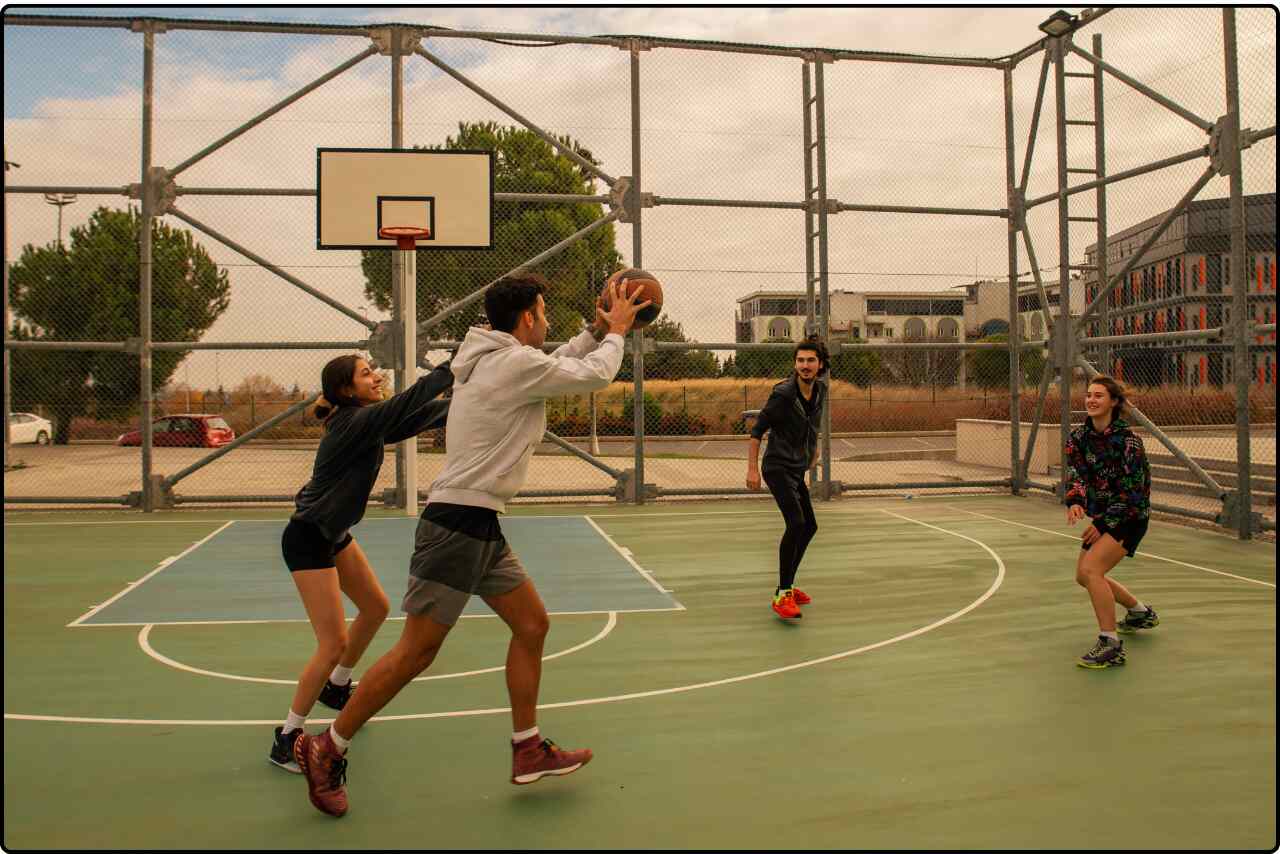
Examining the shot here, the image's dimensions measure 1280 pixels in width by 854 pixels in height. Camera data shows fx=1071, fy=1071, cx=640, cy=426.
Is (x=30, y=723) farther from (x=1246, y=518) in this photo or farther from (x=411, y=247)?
(x=1246, y=518)

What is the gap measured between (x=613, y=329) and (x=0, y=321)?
20.8ft

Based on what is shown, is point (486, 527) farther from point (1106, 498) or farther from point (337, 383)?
point (1106, 498)

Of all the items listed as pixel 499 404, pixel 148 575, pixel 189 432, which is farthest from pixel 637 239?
pixel 499 404

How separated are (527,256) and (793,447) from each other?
27.1 feet

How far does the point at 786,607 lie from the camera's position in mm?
6840

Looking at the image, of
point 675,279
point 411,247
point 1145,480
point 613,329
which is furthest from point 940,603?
point 675,279

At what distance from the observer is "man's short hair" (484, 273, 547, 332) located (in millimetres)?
3957

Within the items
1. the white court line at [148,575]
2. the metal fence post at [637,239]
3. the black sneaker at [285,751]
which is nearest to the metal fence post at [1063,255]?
the metal fence post at [637,239]

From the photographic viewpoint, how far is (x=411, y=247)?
10641 millimetres

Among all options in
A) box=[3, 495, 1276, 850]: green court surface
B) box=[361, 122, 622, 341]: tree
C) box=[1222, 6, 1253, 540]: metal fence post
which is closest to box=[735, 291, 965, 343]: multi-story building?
box=[361, 122, 622, 341]: tree

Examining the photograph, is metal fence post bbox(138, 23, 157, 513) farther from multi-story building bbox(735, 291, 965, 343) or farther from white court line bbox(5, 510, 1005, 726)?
white court line bbox(5, 510, 1005, 726)

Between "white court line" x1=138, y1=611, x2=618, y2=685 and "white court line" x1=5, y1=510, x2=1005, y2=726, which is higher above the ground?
"white court line" x1=138, y1=611, x2=618, y2=685

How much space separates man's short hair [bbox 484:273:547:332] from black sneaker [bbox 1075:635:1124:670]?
3.64 meters

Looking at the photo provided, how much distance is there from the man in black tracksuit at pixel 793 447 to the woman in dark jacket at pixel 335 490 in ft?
10.3
